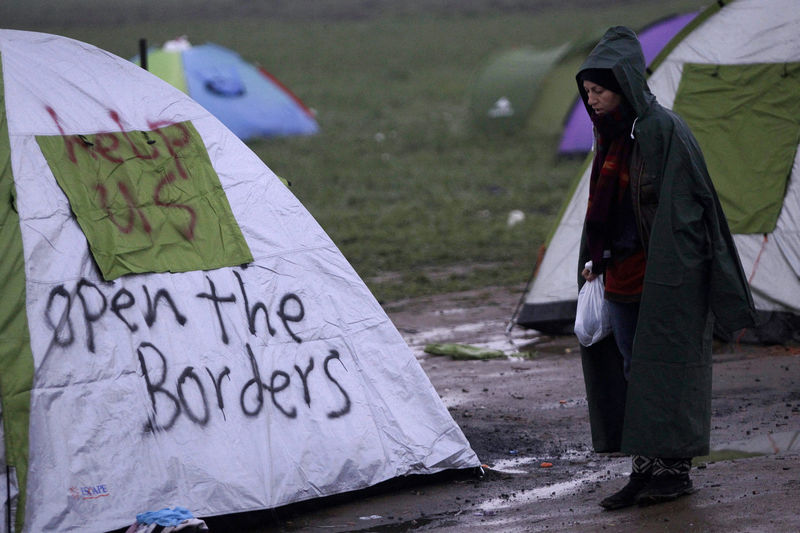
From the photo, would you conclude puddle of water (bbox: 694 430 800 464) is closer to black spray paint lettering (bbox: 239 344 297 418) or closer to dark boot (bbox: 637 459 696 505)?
dark boot (bbox: 637 459 696 505)

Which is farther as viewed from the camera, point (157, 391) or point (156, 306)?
point (156, 306)

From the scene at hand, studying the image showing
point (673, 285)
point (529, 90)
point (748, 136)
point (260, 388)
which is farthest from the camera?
point (529, 90)

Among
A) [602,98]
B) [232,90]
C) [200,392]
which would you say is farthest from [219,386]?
[232,90]

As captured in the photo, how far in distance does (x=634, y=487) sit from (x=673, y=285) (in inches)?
34.7

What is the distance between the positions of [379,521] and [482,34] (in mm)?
38349

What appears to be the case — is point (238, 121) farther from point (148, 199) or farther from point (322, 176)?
point (148, 199)

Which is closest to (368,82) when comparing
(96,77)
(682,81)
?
(682,81)

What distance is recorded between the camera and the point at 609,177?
4.57m

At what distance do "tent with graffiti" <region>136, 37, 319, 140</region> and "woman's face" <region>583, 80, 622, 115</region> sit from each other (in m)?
13.6

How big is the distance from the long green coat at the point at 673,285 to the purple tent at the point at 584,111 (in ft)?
37.0

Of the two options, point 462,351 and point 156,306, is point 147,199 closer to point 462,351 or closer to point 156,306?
point 156,306

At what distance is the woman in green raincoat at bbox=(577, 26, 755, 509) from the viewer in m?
4.42

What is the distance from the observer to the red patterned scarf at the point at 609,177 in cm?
456

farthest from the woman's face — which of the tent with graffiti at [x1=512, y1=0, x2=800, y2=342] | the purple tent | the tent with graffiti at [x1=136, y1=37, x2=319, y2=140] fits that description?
the tent with graffiti at [x1=136, y1=37, x2=319, y2=140]
